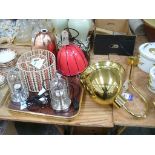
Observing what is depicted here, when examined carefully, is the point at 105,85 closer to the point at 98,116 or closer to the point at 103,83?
the point at 103,83

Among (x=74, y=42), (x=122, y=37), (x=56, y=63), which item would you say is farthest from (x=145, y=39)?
(x=56, y=63)

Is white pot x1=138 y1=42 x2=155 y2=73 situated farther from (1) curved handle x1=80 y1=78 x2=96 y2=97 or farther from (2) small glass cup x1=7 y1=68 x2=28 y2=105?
(2) small glass cup x1=7 y1=68 x2=28 y2=105

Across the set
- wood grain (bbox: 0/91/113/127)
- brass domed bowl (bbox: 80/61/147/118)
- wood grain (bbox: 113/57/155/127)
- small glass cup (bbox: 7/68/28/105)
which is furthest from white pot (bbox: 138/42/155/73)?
small glass cup (bbox: 7/68/28/105)

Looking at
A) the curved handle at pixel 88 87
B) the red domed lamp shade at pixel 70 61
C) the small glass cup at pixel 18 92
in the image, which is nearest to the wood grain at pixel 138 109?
the curved handle at pixel 88 87

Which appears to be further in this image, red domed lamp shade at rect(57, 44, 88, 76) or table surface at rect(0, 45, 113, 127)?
red domed lamp shade at rect(57, 44, 88, 76)

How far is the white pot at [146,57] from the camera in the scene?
106 cm

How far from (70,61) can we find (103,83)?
0.20 m

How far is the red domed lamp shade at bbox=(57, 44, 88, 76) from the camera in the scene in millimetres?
1033

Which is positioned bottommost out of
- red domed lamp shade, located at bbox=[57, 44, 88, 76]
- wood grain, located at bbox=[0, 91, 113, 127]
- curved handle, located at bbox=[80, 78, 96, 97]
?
wood grain, located at bbox=[0, 91, 113, 127]

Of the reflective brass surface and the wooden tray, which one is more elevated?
the reflective brass surface

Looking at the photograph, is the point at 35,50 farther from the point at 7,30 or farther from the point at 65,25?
the point at 7,30

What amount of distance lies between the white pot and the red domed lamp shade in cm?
26

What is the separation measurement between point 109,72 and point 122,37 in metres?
0.29

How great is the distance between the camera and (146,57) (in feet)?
3.49
